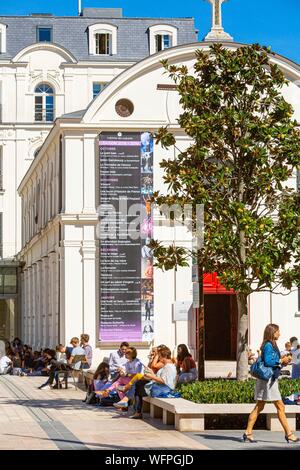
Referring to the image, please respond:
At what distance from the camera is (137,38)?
230 ft

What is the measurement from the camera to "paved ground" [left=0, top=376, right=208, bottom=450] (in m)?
17.3

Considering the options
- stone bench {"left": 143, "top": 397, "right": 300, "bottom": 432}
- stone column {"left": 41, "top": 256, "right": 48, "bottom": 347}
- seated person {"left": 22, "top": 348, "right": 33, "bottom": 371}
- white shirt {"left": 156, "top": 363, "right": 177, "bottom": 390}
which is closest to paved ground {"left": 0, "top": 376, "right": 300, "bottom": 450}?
stone bench {"left": 143, "top": 397, "right": 300, "bottom": 432}

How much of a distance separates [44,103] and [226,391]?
161 feet

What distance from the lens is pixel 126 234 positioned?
137 feet

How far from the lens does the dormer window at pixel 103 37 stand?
229 feet

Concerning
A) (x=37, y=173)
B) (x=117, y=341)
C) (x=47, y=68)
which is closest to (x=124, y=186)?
(x=117, y=341)

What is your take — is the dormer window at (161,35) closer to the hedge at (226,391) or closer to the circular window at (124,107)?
the circular window at (124,107)

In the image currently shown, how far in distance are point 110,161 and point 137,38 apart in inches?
1164

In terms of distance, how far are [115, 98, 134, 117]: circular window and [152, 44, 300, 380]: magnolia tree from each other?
1878 centimetres

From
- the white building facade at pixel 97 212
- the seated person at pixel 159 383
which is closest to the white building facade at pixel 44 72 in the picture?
the white building facade at pixel 97 212

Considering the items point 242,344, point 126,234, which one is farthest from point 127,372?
point 126,234

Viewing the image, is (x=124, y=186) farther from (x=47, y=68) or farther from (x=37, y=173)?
(x=47, y=68)

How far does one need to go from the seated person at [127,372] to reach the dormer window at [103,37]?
1823 inches

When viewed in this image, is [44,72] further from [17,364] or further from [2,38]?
[17,364]
